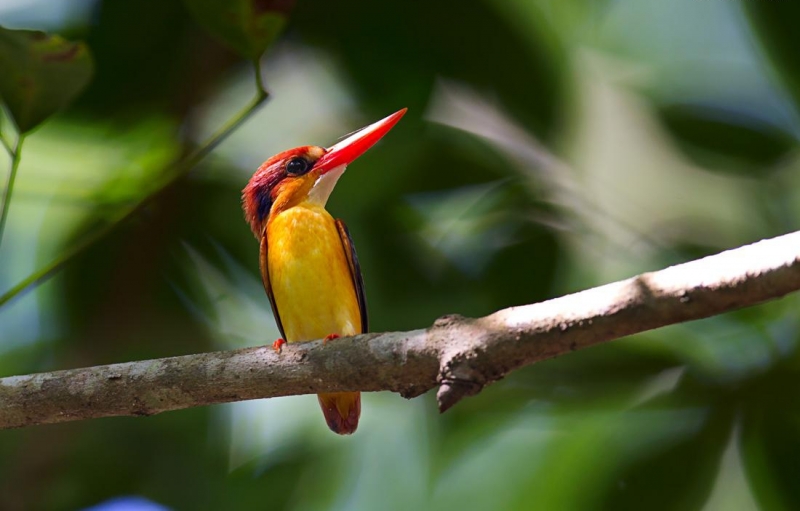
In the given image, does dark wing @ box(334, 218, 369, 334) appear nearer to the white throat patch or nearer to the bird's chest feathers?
the bird's chest feathers

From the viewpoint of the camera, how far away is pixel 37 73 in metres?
2.42

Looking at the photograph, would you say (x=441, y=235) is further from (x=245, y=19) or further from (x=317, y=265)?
(x=245, y=19)

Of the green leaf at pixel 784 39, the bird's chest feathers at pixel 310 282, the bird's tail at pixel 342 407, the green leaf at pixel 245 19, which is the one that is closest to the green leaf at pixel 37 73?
the green leaf at pixel 245 19

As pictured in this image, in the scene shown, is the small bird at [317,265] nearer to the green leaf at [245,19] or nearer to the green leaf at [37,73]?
the green leaf at [245,19]

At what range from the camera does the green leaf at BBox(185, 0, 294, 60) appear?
2.43m

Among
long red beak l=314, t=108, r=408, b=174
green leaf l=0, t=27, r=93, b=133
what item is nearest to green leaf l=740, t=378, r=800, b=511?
long red beak l=314, t=108, r=408, b=174

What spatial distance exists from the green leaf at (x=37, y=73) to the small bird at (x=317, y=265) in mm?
908

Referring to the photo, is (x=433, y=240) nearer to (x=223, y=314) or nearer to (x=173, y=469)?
(x=223, y=314)

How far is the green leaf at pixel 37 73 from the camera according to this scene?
2.38 m

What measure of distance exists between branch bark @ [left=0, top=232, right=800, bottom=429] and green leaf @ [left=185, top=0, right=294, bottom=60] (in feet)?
3.04

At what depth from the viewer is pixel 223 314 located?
396 cm

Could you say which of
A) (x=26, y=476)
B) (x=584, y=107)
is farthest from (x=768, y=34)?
(x=26, y=476)

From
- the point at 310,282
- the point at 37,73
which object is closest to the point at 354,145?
the point at 310,282

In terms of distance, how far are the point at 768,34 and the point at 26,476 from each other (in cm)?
344
